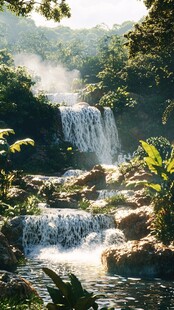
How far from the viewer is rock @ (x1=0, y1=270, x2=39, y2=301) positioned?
877 centimetres

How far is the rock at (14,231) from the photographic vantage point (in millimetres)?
18859

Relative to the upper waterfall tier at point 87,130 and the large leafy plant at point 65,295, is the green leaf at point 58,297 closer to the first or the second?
the large leafy plant at point 65,295

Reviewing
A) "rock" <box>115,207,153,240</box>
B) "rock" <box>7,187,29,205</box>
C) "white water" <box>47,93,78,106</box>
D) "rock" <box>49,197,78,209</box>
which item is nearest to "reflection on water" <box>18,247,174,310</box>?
"rock" <box>115,207,153,240</box>

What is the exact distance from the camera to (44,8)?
13.7 metres

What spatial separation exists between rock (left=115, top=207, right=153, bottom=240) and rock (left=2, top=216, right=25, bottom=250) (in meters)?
4.63

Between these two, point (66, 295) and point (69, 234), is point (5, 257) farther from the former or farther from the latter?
point (66, 295)

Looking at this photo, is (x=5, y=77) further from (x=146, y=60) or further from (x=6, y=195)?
(x=6, y=195)

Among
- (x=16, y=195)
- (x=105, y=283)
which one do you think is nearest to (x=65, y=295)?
(x=105, y=283)

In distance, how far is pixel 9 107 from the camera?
35.7 metres

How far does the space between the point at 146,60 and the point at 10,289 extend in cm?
4218

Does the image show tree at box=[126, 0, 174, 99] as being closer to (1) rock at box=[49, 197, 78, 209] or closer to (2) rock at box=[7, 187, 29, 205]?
(1) rock at box=[49, 197, 78, 209]

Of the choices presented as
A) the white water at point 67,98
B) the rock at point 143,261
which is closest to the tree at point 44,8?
the rock at point 143,261

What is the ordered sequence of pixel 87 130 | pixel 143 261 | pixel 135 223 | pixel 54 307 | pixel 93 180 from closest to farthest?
pixel 54 307
pixel 143 261
pixel 135 223
pixel 93 180
pixel 87 130

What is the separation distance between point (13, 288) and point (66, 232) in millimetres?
10873
